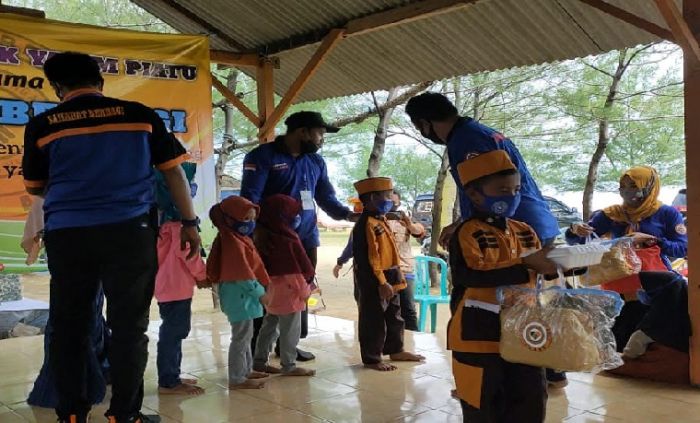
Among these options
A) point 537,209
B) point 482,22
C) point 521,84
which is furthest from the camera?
point 521,84

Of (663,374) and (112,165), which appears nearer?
(112,165)

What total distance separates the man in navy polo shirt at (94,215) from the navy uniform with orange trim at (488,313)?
1.21 m

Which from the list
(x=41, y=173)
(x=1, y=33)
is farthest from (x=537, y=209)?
(x=1, y=33)

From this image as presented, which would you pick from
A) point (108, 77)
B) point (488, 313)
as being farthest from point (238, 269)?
point (108, 77)

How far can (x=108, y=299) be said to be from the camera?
2662 mm

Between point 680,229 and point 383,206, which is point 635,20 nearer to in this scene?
point 680,229

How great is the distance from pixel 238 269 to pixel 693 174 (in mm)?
2566

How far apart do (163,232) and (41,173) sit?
1.01m

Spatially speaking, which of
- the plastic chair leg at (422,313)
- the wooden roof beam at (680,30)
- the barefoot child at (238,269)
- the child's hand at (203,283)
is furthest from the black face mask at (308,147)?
the plastic chair leg at (422,313)

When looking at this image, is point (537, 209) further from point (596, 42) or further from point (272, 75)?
point (272, 75)

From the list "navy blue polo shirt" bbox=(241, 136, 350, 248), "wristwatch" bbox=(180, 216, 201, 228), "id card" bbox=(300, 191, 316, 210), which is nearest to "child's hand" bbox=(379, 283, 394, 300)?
"navy blue polo shirt" bbox=(241, 136, 350, 248)

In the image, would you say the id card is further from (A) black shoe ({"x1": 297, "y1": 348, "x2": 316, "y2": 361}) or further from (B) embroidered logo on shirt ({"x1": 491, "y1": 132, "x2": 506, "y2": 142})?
(B) embroidered logo on shirt ({"x1": 491, "y1": 132, "x2": 506, "y2": 142})

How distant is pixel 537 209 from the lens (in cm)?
312

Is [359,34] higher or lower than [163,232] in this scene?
higher
